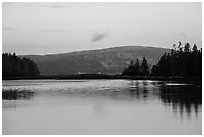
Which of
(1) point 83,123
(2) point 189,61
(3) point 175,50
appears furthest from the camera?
(3) point 175,50

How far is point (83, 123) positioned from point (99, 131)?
1852 millimetres

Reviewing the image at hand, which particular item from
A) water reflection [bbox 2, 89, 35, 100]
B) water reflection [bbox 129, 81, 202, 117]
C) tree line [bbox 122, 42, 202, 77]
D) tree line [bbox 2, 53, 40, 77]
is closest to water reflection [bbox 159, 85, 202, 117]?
water reflection [bbox 129, 81, 202, 117]

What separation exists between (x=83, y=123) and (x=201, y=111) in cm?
547

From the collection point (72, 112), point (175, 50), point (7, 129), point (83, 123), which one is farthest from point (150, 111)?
point (175, 50)

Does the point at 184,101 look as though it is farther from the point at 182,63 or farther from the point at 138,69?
the point at 138,69

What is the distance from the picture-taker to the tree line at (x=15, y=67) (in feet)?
464

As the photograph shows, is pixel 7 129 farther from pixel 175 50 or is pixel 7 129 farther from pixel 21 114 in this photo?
pixel 175 50

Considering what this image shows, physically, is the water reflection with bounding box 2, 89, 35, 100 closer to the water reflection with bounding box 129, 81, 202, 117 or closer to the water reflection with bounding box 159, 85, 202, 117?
the water reflection with bounding box 129, 81, 202, 117

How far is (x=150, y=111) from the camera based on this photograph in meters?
19.4

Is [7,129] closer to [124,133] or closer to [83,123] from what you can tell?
[83,123]

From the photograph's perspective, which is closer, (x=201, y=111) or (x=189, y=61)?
(x=201, y=111)

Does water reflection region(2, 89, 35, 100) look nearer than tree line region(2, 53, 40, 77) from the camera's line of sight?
Yes

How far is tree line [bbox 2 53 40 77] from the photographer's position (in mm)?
141375

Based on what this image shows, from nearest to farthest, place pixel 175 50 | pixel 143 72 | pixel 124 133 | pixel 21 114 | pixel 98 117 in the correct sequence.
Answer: pixel 124 133 < pixel 98 117 < pixel 21 114 < pixel 175 50 < pixel 143 72
